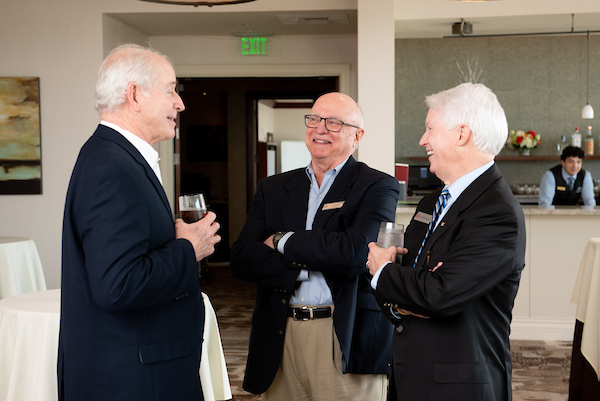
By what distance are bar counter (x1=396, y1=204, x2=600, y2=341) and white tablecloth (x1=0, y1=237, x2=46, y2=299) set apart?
2966 millimetres

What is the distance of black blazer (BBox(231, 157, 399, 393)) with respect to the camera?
2145 mm

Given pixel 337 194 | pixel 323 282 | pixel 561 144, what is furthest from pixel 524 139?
pixel 323 282

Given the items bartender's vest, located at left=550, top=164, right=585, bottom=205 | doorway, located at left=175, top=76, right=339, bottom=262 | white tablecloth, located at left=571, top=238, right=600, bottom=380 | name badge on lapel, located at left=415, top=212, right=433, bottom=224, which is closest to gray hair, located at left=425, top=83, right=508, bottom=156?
name badge on lapel, located at left=415, top=212, right=433, bottom=224

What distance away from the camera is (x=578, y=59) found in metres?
8.93

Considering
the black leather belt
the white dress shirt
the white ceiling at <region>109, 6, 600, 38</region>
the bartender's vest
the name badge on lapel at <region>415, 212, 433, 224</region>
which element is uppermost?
the white ceiling at <region>109, 6, 600, 38</region>

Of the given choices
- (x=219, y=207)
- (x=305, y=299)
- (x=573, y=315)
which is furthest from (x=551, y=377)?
(x=219, y=207)

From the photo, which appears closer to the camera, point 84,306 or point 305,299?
point 84,306

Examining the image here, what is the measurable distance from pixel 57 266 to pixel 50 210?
1.81 feet

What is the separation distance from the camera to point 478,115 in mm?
1705

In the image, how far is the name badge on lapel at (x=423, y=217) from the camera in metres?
1.88

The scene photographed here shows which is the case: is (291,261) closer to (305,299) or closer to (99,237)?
(305,299)

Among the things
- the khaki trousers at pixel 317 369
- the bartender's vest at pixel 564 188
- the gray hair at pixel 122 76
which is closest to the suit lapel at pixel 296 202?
the khaki trousers at pixel 317 369

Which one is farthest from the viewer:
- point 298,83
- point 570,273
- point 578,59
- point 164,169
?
point 298,83

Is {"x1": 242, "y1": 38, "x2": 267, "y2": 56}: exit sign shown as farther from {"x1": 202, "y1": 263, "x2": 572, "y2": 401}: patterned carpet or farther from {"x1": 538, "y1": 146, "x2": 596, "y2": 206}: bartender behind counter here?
{"x1": 538, "y1": 146, "x2": 596, "y2": 206}: bartender behind counter
